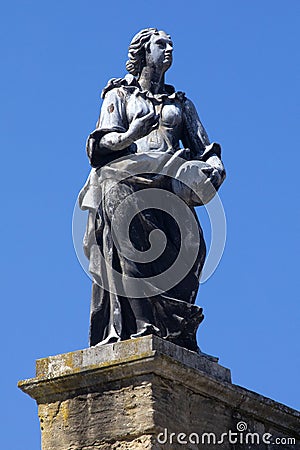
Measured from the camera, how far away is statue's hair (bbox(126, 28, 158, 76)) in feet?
33.2

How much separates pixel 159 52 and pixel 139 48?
0.17 m

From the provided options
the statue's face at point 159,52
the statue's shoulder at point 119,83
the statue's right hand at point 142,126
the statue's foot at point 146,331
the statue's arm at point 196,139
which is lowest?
the statue's foot at point 146,331

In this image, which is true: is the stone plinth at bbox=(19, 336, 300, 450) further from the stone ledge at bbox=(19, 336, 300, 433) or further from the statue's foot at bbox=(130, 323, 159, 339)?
the statue's foot at bbox=(130, 323, 159, 339)

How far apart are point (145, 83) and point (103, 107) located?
0.45 meters

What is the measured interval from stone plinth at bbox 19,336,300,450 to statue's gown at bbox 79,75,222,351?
0.99 feet

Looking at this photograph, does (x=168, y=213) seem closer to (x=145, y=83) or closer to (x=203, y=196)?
(x=203, y=196)

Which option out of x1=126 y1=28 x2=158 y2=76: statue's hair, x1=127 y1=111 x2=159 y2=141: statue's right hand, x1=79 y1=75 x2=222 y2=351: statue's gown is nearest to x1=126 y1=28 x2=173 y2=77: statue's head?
x1=126 y1=28 x2=158 y2=76: statue's hair

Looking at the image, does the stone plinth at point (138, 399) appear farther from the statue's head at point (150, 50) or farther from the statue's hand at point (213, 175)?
the statue's head at point (150, 50)

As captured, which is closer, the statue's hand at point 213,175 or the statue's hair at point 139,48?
the statue's hand at point 213,175

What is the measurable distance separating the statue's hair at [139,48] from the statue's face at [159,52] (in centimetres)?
5

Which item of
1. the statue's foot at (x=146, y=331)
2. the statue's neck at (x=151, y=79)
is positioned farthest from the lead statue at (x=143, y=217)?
the statue's neck at (x=151, y=79)

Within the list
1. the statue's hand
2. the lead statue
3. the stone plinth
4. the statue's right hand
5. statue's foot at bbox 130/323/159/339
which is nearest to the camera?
the stone plinth

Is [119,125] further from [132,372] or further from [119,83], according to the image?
[132,372]

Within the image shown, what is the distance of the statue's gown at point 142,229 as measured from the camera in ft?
30.6
